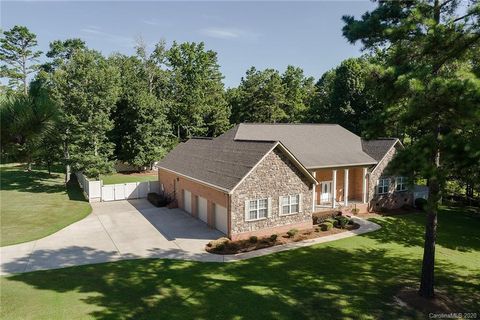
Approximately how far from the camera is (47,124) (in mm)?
3559

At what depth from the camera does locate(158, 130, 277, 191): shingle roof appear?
2138 centimetres

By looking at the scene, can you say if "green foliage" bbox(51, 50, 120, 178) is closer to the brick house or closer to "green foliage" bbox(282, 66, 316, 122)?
the brick house

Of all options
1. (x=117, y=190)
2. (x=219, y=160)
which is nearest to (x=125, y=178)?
(x=117, y=190)

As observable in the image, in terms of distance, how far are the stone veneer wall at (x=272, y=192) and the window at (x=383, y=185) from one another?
920 cm

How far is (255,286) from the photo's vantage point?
14547 millimetres

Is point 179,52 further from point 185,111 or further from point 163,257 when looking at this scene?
point 163,257

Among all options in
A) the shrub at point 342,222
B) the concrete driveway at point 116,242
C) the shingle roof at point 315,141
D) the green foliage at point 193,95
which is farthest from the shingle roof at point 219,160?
the green foliage at point 193,95

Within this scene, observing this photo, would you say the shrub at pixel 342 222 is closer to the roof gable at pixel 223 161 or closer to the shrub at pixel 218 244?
the roof gable at pixel 223 161

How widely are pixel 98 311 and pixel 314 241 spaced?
13383 mm

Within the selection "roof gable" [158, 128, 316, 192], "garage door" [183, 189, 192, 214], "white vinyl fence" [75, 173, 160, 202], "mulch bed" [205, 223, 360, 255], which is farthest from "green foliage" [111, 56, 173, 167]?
"mulch bed" [205, 223, 360, 255]

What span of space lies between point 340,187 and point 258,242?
41.1 feet

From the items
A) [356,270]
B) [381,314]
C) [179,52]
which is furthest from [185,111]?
[381,314]

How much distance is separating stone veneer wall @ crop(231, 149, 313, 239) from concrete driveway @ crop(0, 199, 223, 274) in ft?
6.90

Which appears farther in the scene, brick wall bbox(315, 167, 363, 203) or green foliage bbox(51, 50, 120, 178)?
green foliage bbox(51, 50, 120, 178)
